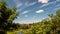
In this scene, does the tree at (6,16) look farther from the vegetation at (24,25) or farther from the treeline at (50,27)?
the treeline at (50,27)

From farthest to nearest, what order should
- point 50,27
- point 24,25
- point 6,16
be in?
point 24,25 < point 6,16 < point 50,27

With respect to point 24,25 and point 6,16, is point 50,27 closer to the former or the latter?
point 6,16

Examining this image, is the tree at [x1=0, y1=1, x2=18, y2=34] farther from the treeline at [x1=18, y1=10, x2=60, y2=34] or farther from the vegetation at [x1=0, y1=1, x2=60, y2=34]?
the treeline at [x1=18, y1=10, x2=60, y2=34]

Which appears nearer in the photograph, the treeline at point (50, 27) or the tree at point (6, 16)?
the treeline at point (50, 27)

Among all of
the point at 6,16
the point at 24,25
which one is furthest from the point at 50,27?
the point at 24,25

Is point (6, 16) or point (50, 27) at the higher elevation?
point (6, 16)

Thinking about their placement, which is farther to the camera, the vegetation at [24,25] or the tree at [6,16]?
the tree at [6,16]

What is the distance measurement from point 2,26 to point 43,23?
374 centimetres

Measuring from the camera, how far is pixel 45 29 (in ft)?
44.4

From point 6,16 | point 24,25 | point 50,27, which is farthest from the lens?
point 24,25

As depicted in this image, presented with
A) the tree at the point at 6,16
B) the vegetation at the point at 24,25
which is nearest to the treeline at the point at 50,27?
the vegetation at the point at 24,25

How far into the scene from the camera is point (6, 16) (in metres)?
16.1

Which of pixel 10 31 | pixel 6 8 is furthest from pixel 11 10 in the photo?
pixel 10 31

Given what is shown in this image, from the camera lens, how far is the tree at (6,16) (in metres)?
15.9
